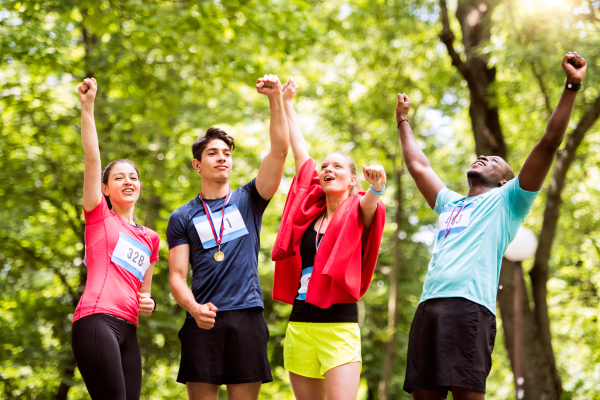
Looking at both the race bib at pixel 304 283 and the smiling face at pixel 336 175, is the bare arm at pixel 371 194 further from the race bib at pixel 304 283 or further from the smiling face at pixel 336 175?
the race bib at pixel 304 283

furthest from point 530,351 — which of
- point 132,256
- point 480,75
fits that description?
point 132,256

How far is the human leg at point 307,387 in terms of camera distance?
10.2 ft

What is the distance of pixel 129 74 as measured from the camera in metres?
8.20

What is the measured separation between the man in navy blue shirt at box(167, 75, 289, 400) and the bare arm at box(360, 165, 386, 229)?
55 centimetres

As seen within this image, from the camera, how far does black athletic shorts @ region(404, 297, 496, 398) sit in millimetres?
2688

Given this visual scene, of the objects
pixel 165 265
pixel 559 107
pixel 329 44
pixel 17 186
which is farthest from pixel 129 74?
pixel 559 107

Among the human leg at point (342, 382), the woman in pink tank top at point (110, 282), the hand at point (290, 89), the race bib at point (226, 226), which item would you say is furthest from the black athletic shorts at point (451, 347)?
the hand at point (290, 89)

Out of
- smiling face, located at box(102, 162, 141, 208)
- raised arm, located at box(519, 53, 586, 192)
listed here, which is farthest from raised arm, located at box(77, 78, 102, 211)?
raised arm, located at box(519, 53, 586, 192)

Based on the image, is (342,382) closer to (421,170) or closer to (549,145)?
(421,170)

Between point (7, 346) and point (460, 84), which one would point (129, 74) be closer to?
point (7, 346)

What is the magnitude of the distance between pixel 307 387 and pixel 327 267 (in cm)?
76

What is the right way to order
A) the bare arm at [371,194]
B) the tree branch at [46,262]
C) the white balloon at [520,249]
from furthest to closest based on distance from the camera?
the tree branch at [46,262] → the white balloon at [520,249] → the bare arm at [371,194]

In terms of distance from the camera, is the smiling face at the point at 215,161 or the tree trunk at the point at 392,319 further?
the tree trunk at the point at 392,319

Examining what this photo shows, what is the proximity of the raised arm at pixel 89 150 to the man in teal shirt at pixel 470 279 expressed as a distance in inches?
76.4
